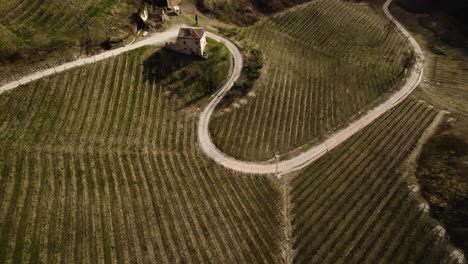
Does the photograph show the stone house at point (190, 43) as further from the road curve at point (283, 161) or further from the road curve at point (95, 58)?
the road curve at point (283, 161)

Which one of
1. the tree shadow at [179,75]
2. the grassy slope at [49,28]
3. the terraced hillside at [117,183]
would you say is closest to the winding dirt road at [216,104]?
the terraced hillside at [117,183]

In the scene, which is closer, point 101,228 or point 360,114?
point 101,228

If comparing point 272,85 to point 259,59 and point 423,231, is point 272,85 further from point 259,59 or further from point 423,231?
point 423,231

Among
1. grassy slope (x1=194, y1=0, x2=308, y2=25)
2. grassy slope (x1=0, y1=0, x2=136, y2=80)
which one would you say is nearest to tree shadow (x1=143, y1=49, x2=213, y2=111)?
grassy slope (x1=0, y1=0, x2=136, y2=80)

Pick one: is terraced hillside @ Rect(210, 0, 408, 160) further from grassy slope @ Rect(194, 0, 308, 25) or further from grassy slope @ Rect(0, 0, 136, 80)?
grassy slope @ Rect(0, 0, 136, 80)

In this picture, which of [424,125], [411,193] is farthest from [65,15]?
[424,125]

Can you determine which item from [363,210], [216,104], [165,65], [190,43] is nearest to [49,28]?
[165,65]

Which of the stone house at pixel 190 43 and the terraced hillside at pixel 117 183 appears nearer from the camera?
the terraced hillside at pixel 117 183
